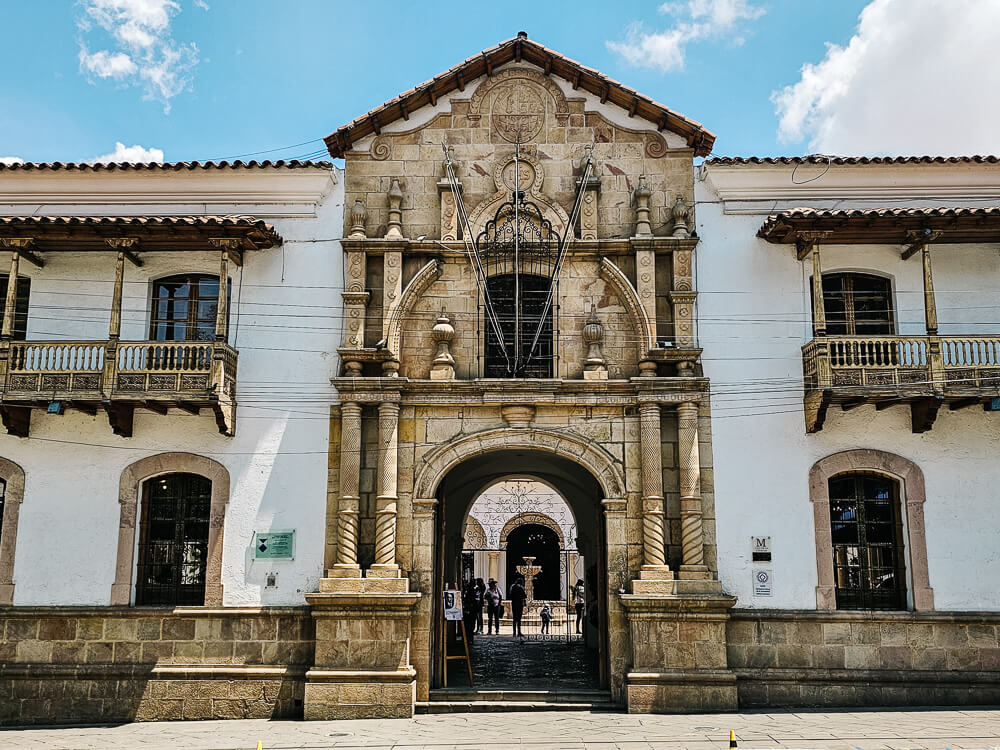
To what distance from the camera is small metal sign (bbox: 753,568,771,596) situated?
1345 cm

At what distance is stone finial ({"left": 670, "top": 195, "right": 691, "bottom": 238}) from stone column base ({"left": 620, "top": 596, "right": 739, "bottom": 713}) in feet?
17.8

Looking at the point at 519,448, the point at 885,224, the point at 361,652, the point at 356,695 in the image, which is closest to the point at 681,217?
the point at 885,224

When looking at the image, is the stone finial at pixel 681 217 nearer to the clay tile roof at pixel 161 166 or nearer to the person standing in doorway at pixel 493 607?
the clay tile roof at pixel 161 166

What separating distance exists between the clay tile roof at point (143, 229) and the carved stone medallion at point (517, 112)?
418 cm

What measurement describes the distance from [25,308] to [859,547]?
13801mm

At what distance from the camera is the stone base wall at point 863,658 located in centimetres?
1302

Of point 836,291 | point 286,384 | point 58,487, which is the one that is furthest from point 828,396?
point 58,487

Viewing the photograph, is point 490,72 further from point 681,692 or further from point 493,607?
point 493,607

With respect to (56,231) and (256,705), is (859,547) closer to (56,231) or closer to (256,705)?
(256,705)

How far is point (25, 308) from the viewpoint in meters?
14.9

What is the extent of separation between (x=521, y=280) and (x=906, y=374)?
236 inches

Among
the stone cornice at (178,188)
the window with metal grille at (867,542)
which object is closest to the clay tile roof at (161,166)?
the stone cornice at (178,188)

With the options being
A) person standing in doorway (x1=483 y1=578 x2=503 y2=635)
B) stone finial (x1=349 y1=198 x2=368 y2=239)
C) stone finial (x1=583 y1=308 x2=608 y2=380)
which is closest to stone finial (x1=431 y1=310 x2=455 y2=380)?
stone finial (x1=349 y1=198 x2=368 y2=239)

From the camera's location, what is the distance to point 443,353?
14.3 m
